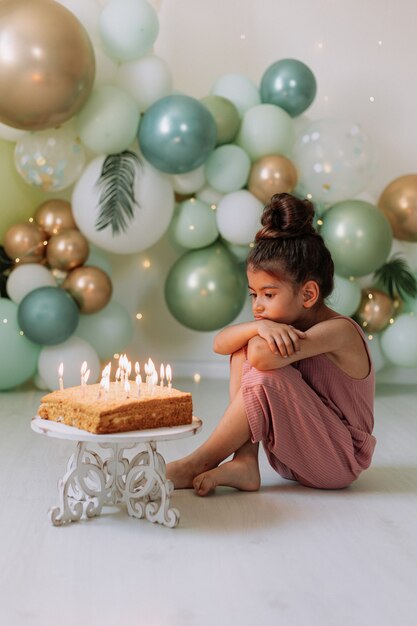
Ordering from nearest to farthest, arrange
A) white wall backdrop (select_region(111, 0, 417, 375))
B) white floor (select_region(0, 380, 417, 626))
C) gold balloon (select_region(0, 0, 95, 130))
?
white floor (select_region(0, 380, 417, 626)) < gold balloon (select_region(0, 0, 95, 130)) < white wall backdrop (select_region(111, 0, 417, 375))

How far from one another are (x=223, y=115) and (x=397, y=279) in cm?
95

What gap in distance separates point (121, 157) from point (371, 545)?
1.95 metres

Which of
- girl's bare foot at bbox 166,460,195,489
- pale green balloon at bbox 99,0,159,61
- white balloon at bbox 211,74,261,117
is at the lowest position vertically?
girl's bare foot at bbox 166,460,195,489

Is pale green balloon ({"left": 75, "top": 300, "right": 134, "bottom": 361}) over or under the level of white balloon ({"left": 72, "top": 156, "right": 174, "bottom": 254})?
under

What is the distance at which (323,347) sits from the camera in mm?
1872

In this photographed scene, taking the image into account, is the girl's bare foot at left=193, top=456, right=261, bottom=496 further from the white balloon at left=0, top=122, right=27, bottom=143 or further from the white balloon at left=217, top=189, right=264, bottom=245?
A: the white balloon at left=0, top=122, right=27, bottom=143

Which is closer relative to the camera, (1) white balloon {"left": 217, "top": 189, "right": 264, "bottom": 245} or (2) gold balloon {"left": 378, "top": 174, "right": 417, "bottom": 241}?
(1) white balloon {"left": 217, "top": 189, "right": 264, "bottom": 245}

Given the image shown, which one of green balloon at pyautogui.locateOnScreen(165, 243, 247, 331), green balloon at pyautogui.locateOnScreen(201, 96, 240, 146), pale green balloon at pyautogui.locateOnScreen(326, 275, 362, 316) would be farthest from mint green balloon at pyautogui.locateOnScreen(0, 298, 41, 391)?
pale green balloon at pyautogui.locateOnScreen(326, 275, 362, 316)

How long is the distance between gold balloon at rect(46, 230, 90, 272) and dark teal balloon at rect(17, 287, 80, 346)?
145mm

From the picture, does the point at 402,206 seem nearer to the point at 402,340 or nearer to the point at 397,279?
the point at 397,279

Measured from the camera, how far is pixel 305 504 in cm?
190

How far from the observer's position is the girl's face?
189 centimetres

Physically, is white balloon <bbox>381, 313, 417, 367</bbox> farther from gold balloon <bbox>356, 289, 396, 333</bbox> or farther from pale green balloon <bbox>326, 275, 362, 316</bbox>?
pale green balloon <bbox>326, 275, 362, 316</bbox>

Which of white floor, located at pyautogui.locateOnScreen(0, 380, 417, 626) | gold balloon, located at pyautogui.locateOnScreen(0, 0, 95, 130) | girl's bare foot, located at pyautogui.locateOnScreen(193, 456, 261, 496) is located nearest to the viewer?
white floor, located at pyautogui.locateOnScreen(0, 380, 417, 626)
